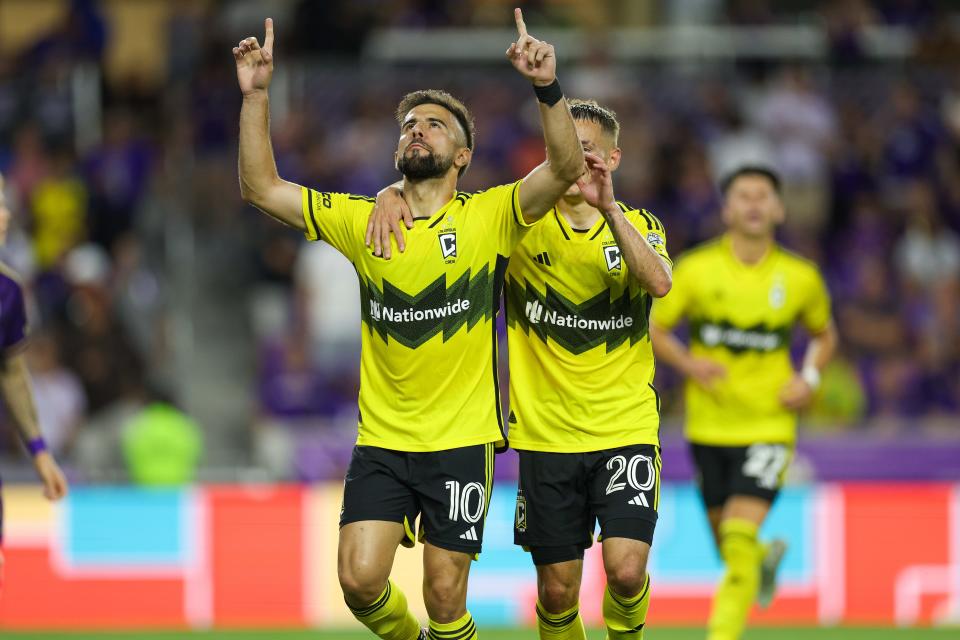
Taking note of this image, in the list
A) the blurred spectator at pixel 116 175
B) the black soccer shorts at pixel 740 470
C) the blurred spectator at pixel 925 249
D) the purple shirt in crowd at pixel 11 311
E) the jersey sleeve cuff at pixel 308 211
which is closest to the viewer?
the jersey sleeve cuff at pixel 308 211

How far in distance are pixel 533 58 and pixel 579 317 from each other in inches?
52.8

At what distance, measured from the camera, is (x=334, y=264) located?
1466 cm

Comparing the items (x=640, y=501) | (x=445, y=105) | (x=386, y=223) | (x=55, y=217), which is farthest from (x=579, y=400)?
(x=55, y=217)

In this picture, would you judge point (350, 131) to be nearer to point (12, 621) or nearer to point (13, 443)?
point (13, 443)

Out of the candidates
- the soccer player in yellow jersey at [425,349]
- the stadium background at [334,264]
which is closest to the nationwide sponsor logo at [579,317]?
the soccer player in yellow jersey at [425,349]

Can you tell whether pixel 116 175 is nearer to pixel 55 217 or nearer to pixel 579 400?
pixel 55 217

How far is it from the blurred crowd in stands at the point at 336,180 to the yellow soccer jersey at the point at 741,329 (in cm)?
459

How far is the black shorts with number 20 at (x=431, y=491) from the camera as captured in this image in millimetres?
6992

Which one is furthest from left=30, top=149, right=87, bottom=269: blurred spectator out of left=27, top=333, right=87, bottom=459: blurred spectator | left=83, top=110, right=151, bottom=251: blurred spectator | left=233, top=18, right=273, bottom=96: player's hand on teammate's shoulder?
left=233, top=18, right=273, bottom=96: player's hand on teammate's shoulder

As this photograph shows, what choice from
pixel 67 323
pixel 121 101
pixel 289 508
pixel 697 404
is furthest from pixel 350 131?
pixel 697 404

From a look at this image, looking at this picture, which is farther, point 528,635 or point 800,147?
point 800,147

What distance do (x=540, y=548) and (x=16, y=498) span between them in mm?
5565

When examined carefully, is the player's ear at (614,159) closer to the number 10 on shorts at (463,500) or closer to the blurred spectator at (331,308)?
the number 10 on shorts at (463,500)

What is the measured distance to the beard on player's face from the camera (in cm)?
701
